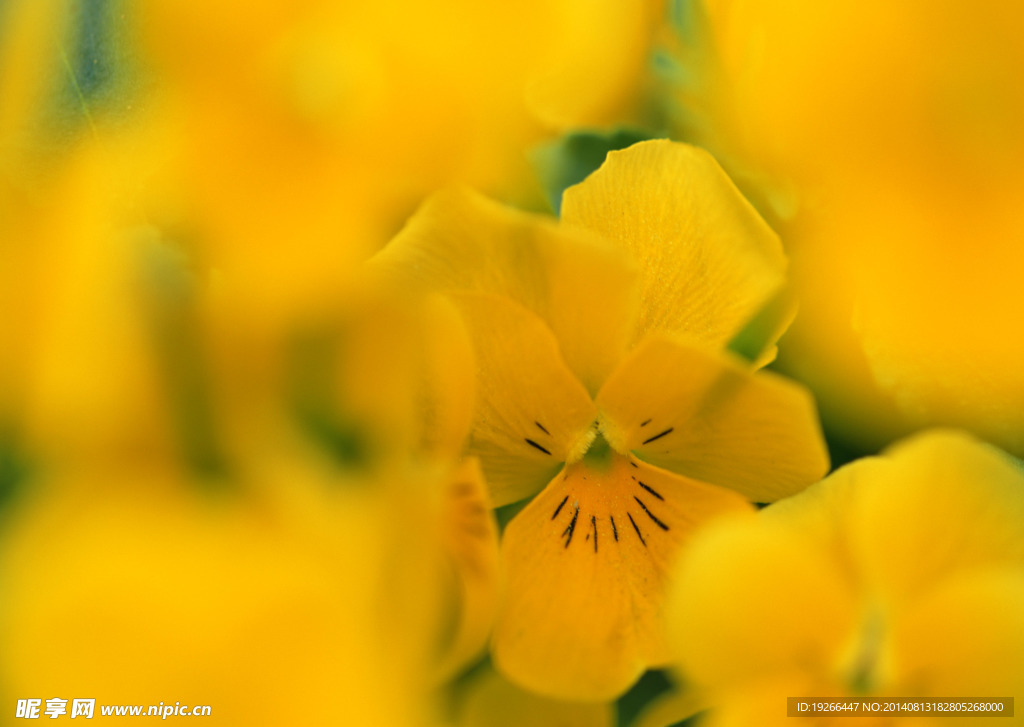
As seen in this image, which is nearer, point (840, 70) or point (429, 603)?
point (429, 603)

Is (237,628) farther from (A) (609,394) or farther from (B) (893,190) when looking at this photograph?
(B) (893,190)

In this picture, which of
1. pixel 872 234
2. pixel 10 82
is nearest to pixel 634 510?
pixel 872 234

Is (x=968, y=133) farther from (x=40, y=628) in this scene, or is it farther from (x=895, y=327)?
(x=40, y=628)

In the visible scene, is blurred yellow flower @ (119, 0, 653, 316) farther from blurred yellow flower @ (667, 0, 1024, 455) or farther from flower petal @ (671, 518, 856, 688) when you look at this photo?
flower petal @ (671, 518, 856, 688)

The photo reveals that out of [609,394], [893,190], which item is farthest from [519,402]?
[893,190]

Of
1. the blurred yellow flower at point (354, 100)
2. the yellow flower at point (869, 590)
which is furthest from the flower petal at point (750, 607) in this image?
the blurred yellow flower at point (354, 100)

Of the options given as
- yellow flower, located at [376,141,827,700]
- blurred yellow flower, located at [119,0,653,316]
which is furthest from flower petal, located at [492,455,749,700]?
blurred yellow flower, located at [119,0,653,316]

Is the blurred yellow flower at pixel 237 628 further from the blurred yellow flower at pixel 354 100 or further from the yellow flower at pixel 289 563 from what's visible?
the blurred yellow flower at pixel 354 100
